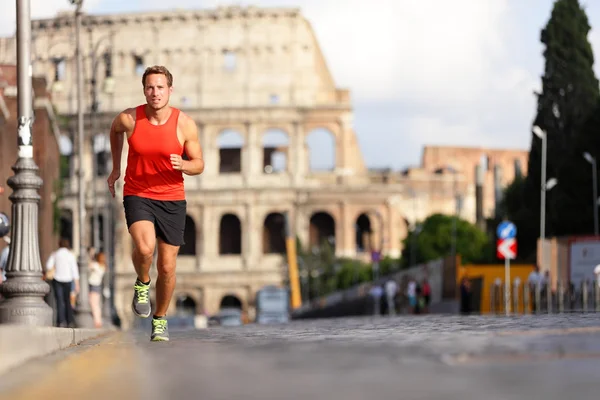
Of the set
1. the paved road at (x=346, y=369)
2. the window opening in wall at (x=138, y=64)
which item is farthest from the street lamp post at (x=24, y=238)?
the window opening in wall at (x=138, y=64)

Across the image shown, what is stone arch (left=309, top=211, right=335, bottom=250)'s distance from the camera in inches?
4422

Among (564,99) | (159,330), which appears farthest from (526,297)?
(159,330)

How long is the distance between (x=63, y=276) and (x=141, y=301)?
12.0 meters

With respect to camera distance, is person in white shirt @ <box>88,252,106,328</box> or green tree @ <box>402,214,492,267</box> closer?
person in white shirt @ <box>88,252,106,328</box>

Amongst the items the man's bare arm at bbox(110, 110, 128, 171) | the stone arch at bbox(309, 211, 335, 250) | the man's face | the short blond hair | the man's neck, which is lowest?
the man's bare arm at bbox(110, 110, 128, 171)

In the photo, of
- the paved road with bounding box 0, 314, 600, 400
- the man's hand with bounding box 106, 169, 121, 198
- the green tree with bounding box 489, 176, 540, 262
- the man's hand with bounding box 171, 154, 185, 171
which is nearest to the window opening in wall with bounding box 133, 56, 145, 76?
the green tree with bounding box 489, 176, 540, 262

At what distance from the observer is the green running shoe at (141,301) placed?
1059 centimetres

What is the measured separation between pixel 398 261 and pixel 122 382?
9346 cm

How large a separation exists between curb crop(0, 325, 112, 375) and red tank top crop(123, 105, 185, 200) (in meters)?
1.16

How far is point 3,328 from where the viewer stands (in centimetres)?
739

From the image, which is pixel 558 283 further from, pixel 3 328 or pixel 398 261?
pixel 398 261

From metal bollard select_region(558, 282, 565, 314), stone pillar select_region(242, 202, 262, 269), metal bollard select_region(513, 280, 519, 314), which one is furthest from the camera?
stone pillar select_region(242, 202, 262, 269)

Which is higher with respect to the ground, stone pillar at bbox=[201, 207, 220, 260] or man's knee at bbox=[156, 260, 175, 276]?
stone pillar at bbox=[201, 207, 220, 260]

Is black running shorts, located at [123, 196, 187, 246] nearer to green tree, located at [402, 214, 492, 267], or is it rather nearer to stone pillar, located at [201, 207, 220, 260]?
green tree, located at [402, 214, 492, 267]
